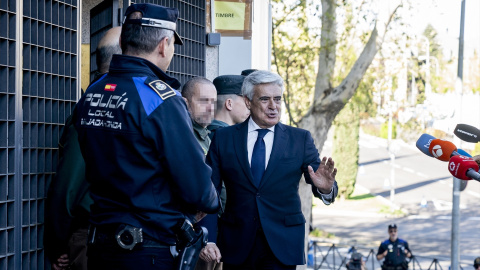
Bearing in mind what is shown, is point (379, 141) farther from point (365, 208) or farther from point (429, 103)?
point (429, 103)

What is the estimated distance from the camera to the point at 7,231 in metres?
4.95

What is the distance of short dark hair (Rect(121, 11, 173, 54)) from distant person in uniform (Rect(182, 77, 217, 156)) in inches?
76.4

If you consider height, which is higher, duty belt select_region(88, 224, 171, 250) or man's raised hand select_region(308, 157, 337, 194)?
man's raised hand select_region(308, 157, 337, 194)

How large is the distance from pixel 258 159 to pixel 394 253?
15.8 meters

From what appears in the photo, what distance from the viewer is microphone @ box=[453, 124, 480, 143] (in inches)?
191

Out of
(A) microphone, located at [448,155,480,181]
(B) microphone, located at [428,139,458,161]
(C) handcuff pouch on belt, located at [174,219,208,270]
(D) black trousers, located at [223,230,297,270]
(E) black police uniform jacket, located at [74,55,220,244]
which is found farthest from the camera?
(D) black trousers, located at [223,230,297,270]

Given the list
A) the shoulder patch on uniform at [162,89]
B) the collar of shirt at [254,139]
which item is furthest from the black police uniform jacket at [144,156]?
the collar of shirt at [254,139]

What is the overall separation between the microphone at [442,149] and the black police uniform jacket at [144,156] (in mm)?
1654

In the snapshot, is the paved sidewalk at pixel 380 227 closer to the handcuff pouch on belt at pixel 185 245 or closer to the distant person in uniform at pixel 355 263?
the distant person in uniform at pixel 355 263

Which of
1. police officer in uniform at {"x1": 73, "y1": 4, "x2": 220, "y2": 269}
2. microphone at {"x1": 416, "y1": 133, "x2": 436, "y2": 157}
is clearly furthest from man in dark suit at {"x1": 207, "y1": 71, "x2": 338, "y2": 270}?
police officer in uniform at {"x1": 73, "y1": 4, "x2": 220, "y2": 269}

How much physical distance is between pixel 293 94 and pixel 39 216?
51.9 ft

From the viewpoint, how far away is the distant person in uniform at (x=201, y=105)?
5.64m

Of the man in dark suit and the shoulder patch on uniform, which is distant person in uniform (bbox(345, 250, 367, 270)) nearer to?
the man in dark suit

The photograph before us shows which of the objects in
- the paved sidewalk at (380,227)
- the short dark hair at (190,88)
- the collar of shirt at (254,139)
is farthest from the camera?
the paved sidewalk at (380,227)
